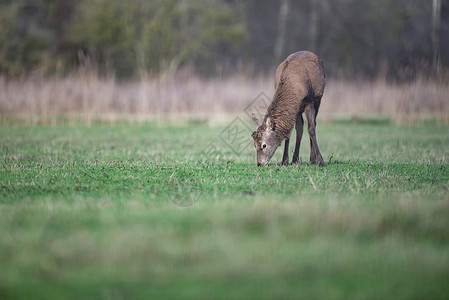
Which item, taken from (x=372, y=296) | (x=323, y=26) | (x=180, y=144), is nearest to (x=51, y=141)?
(x=180, y=144)

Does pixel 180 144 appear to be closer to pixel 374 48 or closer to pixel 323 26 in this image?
pixel 374 48

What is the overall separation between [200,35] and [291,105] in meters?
24.4

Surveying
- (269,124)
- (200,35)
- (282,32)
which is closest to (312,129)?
Answer: (269,124)

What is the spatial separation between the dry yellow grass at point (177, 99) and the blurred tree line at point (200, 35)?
6747 millimetres

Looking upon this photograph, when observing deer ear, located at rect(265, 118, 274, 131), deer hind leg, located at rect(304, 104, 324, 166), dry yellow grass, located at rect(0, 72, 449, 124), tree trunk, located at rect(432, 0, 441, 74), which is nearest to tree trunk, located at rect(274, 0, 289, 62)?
tree trunk, located at rect(432, 0, 441, 74)

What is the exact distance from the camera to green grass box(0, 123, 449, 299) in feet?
9.87

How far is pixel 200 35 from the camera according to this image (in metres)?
31.2

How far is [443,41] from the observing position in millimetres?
28500

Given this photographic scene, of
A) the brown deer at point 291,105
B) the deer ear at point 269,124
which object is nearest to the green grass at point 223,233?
the brown deer at point 291,105

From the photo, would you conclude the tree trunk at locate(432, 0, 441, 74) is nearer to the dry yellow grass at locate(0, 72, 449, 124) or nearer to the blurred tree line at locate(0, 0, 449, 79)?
the blurred tree line at locate(0, 0, 449, 79)

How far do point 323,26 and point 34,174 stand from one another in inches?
1237

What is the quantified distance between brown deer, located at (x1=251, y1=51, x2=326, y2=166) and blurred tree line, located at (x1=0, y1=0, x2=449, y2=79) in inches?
691

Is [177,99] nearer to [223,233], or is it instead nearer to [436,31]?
[223,233]

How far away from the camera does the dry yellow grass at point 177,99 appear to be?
17344mm
